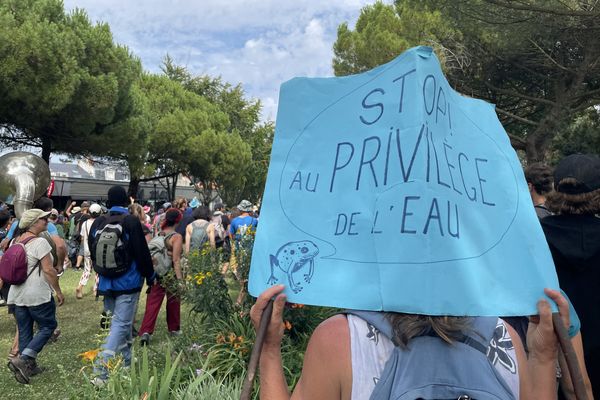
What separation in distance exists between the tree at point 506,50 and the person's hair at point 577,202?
24.6 feet

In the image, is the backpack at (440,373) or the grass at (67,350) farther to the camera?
the grass at (67,350)

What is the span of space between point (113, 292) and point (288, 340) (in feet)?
5.52

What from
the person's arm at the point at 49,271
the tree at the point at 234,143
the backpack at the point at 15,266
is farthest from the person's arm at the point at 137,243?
Result: the tree at the point at 234,143

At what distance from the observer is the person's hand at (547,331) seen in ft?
4.30

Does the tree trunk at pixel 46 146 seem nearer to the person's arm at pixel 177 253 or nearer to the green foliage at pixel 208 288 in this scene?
the person's arm at pixel 177 253

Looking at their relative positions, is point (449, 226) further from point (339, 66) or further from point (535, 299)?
point (339, 66)

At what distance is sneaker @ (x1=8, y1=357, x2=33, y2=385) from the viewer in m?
4.87

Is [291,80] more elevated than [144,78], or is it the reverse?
[144,78]

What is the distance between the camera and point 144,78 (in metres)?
31.0

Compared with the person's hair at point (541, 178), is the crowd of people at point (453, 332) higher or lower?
lower

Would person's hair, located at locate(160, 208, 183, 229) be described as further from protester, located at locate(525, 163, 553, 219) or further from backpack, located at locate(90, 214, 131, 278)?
protester, located at locate(525, 163, 553, 219)

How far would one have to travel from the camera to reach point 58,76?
15.9 meters

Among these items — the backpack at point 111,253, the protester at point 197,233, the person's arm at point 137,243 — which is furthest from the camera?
the protester at point 197,233

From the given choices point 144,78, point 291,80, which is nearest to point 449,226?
point 291,80
